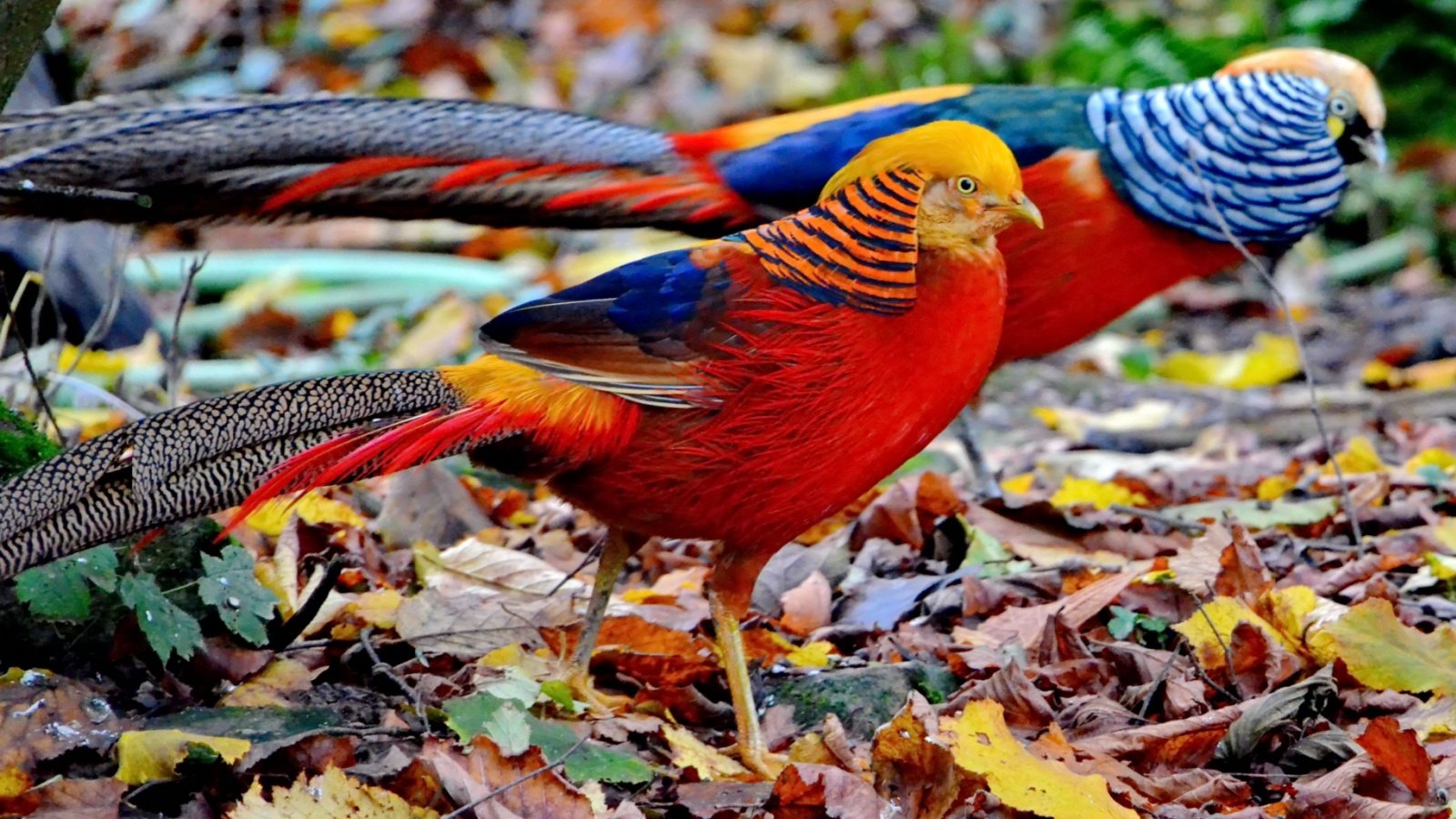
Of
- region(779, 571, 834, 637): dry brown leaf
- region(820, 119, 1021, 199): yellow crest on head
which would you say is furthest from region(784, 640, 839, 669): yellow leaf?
region(820, 119, 1021, 199): yellow crest on head

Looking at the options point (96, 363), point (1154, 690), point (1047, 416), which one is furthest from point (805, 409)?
point (96, 363)

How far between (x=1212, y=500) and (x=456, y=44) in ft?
24.0

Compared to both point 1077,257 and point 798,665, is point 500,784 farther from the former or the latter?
point 1077,257

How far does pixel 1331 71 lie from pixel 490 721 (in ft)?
11.0

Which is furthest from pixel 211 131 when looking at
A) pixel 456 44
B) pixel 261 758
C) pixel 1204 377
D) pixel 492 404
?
pixel 456 44

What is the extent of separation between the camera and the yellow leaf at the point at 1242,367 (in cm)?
688

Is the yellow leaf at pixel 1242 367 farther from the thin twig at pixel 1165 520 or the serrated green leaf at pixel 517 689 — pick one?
the serrated green leaf at pixel 517 689

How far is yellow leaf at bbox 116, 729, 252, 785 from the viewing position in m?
2.64

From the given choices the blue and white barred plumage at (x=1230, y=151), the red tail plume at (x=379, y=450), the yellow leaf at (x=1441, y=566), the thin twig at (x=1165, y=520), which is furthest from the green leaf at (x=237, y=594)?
the blue and white barred plumage at (x=1230, y=151)

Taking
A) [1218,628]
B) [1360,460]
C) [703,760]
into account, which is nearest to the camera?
[703,760]

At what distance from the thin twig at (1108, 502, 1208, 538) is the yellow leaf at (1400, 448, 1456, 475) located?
789mm

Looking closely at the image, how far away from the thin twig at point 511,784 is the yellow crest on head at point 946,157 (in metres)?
1.16

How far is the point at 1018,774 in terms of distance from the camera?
261 centimetres

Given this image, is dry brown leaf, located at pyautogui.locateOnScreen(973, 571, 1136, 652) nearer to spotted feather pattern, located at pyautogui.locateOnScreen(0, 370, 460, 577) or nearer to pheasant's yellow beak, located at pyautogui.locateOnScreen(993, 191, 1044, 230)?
pheasant's yellow beak, located at pyautogui.locateOnScreen(993, 191, 1044, 230)
